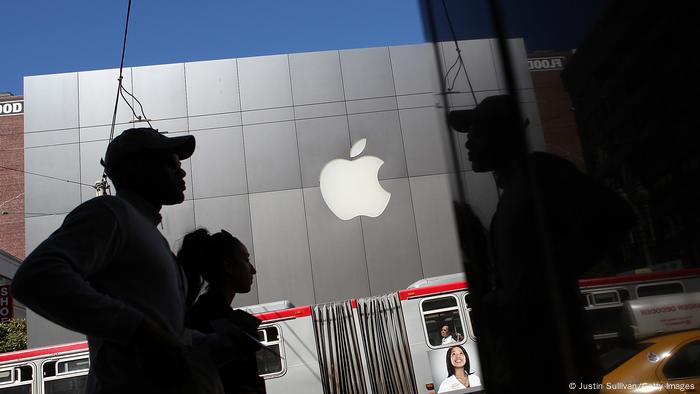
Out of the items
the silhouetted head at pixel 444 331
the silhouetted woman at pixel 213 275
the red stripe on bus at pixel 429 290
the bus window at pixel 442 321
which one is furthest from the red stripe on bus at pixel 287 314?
the silhouetted woman at pixel 213 275

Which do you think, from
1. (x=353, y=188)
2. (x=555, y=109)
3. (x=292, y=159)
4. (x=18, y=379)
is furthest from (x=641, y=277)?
(x=292, y=159)

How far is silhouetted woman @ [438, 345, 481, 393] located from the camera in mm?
10859

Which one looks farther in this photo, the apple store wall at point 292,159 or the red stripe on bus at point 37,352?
the apple store wall at point 292,159

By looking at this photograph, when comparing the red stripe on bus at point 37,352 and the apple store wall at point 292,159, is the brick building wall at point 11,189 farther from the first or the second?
the red stripe on bus at point 37,352

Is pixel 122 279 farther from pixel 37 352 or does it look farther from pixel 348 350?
pixel 37 352

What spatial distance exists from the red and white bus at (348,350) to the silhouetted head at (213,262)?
333 inches

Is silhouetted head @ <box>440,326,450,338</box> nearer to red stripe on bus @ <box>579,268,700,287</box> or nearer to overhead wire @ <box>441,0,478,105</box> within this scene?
overhead wire @ <box>441,0,478,105</box>

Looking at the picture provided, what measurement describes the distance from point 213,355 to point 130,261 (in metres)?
0.36

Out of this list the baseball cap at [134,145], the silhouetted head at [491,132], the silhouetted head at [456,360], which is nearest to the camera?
the silhouetted head at [491,132]

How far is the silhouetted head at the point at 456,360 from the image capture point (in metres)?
11.1

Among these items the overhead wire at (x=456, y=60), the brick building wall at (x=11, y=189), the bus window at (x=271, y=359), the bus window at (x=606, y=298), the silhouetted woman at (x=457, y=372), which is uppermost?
the brick building wall at (x=11, y=189)

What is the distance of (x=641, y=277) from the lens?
0.72 metres

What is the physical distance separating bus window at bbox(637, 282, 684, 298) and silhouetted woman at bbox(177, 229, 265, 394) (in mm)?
2097

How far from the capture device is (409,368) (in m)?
11.3
